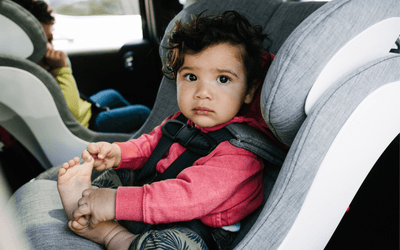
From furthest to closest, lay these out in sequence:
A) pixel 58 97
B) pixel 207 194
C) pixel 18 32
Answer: pixel 58 97
pixel 18 32
pixel 207 194

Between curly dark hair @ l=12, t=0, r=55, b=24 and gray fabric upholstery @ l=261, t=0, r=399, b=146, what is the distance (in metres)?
1.61

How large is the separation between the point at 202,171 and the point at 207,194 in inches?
2.3

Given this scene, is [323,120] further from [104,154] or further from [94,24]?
[94,24]

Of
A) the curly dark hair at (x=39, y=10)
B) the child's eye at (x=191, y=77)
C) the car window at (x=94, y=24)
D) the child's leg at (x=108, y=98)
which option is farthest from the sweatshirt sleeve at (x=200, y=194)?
the car window at (x=94, y=24)

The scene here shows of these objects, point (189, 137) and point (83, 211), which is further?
point (189, 137)

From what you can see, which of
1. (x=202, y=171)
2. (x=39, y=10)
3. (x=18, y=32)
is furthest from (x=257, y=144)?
(x=39, y=10)

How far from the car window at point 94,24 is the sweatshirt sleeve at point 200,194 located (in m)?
1.83

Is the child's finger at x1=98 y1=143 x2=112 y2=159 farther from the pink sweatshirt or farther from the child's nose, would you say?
the child's nose

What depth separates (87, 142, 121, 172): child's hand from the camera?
0.75 m

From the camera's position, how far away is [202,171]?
0.62 meters

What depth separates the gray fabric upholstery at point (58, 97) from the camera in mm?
1164

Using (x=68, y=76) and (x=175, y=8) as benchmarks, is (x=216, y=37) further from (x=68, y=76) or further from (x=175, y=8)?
(x=175, y=8)

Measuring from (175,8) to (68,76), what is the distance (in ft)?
3.72

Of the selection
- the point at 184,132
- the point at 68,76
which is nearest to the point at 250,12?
the point at 184,132
